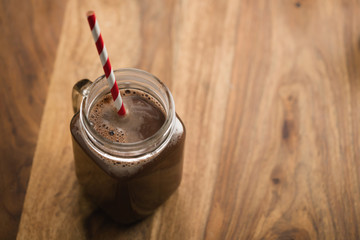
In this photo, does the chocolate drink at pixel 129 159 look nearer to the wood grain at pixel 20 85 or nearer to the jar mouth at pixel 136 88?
the jar mouth at pixel 136 88

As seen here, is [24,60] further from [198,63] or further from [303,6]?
[303,6]

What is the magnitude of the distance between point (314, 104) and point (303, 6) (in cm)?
29

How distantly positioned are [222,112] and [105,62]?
396 millimetres

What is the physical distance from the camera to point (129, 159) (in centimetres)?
81

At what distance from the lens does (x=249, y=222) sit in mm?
999

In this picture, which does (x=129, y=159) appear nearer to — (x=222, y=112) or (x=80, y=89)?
(x=80, y=89)

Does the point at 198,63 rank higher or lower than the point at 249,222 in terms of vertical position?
higher

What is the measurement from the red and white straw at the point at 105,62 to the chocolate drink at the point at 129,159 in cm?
4

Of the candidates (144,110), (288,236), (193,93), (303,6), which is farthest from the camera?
(303,6)

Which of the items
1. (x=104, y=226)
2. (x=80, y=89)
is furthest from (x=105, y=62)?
(x=104, y=226)

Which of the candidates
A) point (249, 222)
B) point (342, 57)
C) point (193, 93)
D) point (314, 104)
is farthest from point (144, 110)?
point (342, 57)

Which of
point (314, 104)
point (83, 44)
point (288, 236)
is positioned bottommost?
point (288, 236)

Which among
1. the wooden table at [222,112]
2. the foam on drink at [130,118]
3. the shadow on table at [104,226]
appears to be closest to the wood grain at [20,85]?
the wooden table at [222,112]

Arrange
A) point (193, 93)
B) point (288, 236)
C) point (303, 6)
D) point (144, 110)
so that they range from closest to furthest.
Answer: point (144, 110)
point (288, 236)
point (193, 93)
point (303, 6)
